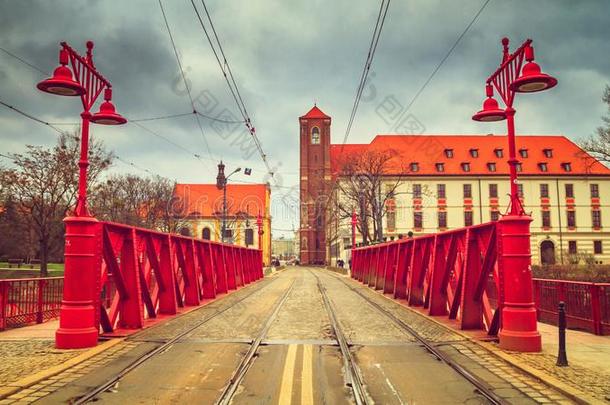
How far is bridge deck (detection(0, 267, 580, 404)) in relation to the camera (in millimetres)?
5586

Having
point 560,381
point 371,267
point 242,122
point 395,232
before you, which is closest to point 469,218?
point 395,232

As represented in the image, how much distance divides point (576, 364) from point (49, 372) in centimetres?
720

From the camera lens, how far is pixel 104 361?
737 centimetres

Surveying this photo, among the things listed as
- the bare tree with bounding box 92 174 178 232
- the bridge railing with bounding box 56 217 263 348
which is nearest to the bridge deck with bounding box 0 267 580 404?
the bridge railing with bounding box 56 217 263 348

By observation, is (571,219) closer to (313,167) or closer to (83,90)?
(313,167)

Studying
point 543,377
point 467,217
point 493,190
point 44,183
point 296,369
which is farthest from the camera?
point 493,190

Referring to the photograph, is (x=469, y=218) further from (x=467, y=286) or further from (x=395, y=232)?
(x=467, y=286)

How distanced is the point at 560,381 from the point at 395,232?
62.4m

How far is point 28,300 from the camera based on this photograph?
37.9 ft

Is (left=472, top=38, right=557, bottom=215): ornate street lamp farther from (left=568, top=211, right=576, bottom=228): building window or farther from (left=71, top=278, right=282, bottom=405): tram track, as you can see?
(left=568, top=211, right=576, bottom=228): building window

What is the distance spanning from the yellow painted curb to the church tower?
7750 cm

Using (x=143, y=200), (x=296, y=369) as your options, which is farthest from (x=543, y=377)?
(x=143, y=200)

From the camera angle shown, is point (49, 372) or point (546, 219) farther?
point (546, 219)

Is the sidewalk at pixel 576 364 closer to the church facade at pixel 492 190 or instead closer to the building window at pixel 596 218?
the church facade at pixel 492 190
